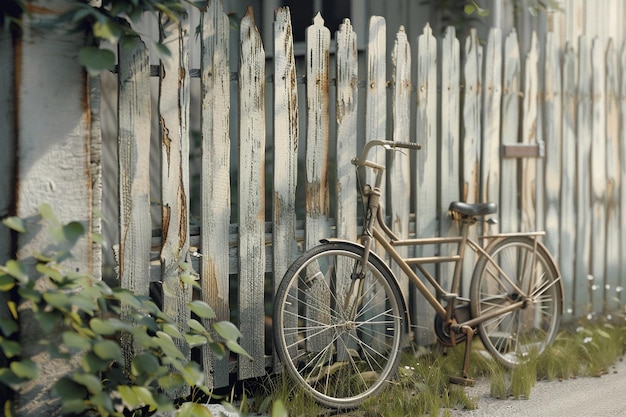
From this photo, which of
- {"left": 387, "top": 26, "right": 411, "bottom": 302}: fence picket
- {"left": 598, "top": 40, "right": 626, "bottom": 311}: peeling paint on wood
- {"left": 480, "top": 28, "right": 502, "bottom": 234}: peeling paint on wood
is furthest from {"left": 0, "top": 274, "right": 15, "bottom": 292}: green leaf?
{"left": 598, "top": 40, "right": 626, "bottom": 311}: peeling paint on wood

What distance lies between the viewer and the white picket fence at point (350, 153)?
413 centimetres

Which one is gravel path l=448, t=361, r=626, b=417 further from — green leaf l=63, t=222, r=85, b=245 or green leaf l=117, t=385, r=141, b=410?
green leaf l=63, t=222, r=85, b=245

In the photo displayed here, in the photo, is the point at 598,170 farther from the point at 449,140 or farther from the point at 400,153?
the point at 400,153

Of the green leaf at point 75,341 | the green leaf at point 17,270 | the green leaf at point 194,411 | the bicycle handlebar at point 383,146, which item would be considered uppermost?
the bicycle handlebar at point 383,146

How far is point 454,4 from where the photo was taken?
7332mm

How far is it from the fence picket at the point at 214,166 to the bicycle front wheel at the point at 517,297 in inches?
63.6

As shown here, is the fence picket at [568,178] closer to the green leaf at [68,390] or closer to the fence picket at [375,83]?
the fence picket at [375,83]

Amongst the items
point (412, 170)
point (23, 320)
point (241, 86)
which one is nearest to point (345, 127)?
point (241, 86)

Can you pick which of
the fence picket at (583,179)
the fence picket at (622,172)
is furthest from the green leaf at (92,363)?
the fence picket at (622,172)

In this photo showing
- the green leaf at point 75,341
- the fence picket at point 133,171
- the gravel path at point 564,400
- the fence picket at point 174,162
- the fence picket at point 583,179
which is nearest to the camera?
the green leaf at point 75,341

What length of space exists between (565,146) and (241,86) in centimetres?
284

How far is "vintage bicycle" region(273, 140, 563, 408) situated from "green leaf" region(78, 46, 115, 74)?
1347 millimetres

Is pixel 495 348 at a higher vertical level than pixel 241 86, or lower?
lower

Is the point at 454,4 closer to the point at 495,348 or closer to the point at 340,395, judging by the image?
the point at 495,348
